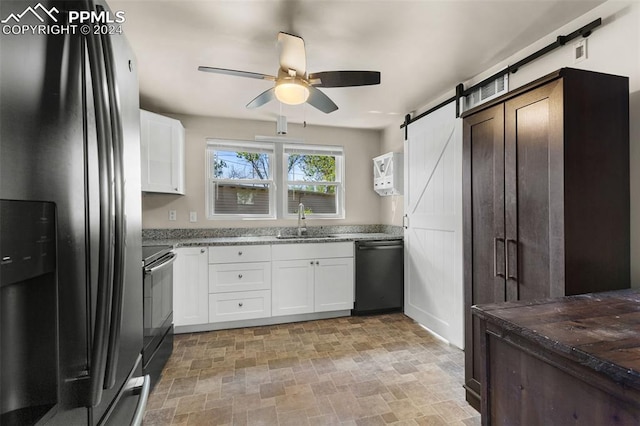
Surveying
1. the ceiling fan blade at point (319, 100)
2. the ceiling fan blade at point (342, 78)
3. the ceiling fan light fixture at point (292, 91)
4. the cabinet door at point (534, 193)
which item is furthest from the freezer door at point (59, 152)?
the cabinet door at point (534, 193)

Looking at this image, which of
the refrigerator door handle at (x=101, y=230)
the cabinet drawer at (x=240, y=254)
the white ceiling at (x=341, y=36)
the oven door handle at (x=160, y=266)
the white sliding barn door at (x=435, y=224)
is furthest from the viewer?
the cabinet drawer at (x=240, y=254)

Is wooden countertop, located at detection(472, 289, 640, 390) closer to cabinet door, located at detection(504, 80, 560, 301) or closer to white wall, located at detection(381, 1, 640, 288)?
cabinet door, located at detection(504, 80, 560, 301)

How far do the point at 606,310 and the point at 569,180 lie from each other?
0.62 metres

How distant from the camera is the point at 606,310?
113cm

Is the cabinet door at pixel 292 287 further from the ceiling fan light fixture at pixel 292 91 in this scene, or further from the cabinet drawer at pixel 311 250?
the ceiling fan light fixture at pixel 292 91

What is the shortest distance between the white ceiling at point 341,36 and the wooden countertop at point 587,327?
5.45 feet

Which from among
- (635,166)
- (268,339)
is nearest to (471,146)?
(635,166)

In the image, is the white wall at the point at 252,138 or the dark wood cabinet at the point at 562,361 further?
the white wall at the point at 252,138

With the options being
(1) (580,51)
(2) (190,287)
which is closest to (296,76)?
(1) (580,51)

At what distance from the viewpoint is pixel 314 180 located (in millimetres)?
4289

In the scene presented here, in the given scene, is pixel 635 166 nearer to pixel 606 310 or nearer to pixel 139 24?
pixel 606 310

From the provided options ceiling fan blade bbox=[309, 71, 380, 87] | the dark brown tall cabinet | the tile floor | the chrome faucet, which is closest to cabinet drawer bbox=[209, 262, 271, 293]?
the tile floor

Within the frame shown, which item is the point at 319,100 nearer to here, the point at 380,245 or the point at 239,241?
the point at 239,241

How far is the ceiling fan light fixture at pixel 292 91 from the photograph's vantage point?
2018 millimetres
